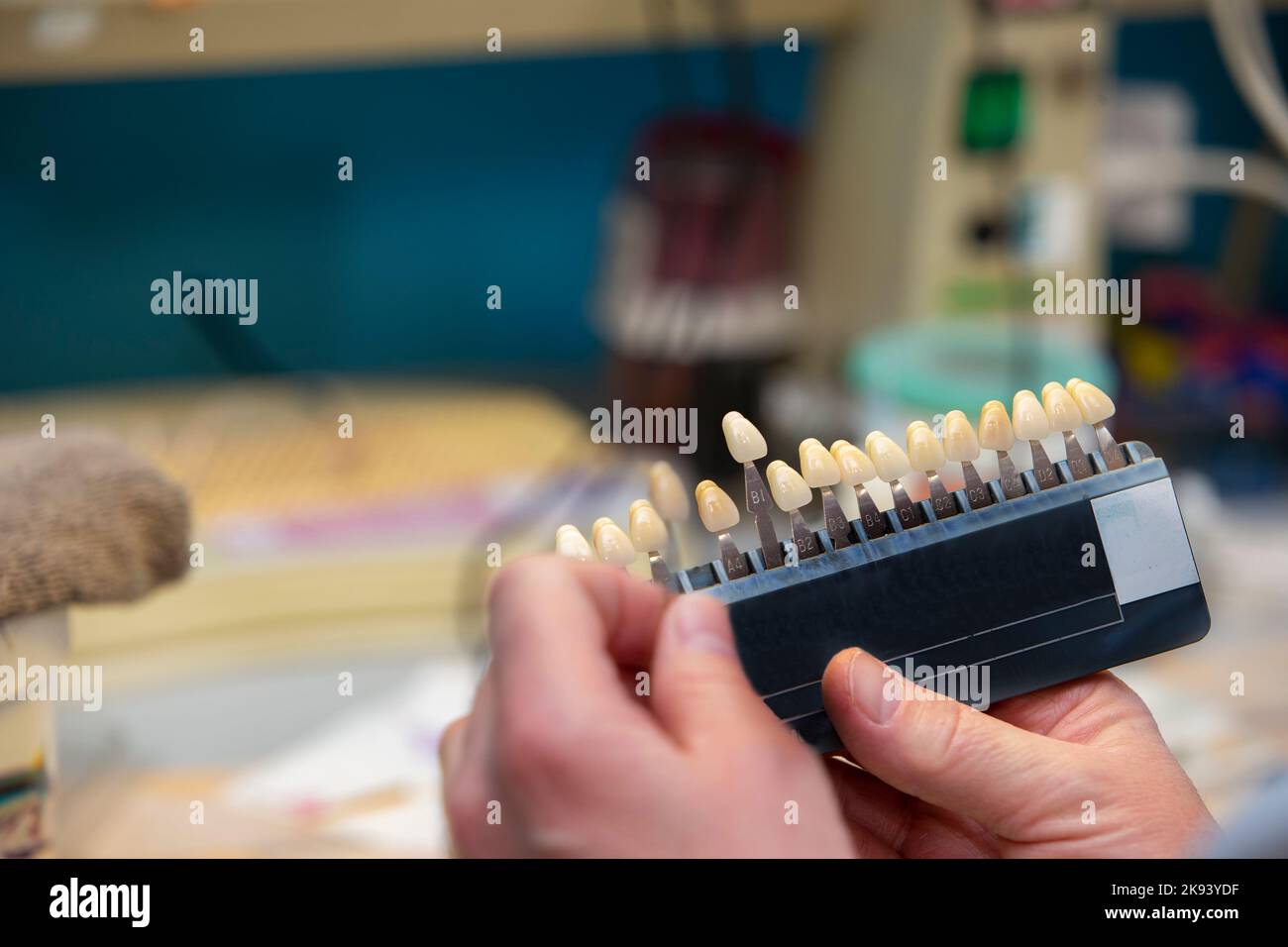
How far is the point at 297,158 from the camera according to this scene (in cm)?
125

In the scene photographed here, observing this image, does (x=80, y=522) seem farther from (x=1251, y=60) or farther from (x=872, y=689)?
(x=1251, y=60)

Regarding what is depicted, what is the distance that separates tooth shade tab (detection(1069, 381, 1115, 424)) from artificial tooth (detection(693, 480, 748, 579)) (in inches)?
5.0

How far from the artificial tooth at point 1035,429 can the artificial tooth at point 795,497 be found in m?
0.08

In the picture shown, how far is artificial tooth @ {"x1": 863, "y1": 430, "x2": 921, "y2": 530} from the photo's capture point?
0.38 m

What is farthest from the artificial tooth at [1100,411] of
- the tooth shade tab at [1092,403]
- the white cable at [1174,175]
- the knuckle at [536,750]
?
the white cable at [1174,175]

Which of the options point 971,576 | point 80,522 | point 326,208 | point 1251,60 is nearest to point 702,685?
point 971,576

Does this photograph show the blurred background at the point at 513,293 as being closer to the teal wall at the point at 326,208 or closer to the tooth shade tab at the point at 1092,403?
the teal wall at the point at 326,208

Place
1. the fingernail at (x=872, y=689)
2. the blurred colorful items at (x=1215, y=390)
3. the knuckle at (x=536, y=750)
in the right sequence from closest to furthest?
the knuckle at (x=536, y=750), the fingernail at (x=872, y=689), the blurred colorful items at (x=1215, y=390)

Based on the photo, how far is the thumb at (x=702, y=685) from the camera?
0.93ft

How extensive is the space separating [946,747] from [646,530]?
0.39ft

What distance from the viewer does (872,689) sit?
36cm

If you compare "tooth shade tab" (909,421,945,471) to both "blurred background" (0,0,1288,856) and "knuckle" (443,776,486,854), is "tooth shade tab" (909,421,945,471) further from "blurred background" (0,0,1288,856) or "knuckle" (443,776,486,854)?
"blurred background" (0,0,1288,856)
